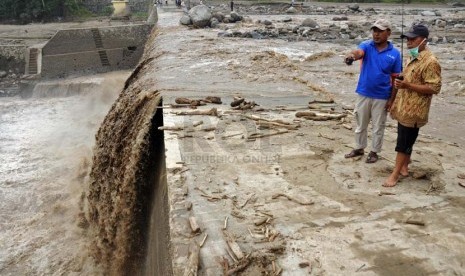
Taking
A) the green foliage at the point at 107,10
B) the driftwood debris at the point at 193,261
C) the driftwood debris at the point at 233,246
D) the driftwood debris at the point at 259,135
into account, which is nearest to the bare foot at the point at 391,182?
the driftwood debris at the point at 259,135

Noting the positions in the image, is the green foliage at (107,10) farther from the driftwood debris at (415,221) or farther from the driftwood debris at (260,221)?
the driftwood debris at (415,221)

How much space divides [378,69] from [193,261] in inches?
124

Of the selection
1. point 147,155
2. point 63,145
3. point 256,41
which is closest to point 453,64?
point 256,41

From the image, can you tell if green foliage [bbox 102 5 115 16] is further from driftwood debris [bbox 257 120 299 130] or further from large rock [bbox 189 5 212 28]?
driftwood debris [bbox 257 120 299 130]

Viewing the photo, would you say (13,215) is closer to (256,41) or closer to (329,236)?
Answer: (329,236)

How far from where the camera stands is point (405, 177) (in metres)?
4.88

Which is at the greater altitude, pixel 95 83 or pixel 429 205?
pixel 429 205

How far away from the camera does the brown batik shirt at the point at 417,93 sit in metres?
4.29

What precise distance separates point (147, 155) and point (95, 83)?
1554 centimetres

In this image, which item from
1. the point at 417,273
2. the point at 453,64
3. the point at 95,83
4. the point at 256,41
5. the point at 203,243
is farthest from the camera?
the point at 95,83

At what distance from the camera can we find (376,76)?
4934 millimetres

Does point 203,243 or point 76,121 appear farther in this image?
point 76,121

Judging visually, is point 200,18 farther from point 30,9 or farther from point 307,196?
point 30,9

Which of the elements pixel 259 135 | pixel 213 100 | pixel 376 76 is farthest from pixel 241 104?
pixel 376 76
